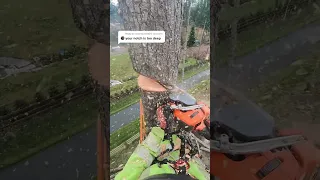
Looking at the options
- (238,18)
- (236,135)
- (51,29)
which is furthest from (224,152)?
(51,29)

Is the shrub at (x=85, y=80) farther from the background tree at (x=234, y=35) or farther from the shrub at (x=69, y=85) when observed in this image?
the background tree at (x=234, y=35)

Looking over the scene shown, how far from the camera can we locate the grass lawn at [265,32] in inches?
66.0

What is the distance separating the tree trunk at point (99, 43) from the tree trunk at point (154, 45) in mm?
87

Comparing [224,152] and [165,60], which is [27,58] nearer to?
[165,60]

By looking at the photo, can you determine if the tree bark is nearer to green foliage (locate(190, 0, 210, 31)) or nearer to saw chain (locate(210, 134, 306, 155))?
green foliage (locate(190, 0, 210, 31))

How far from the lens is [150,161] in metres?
1.64

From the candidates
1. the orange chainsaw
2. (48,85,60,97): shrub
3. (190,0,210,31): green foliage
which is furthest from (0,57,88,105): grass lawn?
(190,0,210,31): green foliage

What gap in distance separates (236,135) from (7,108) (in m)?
0.96

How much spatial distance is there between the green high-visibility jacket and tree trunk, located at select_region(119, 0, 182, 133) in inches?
2.3

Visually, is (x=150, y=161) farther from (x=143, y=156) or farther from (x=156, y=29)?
(x=156, y=29)

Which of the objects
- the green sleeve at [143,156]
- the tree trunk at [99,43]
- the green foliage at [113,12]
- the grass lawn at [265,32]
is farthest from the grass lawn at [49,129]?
the grass lawn at [265,32]

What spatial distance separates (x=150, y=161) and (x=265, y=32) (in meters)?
0.75
